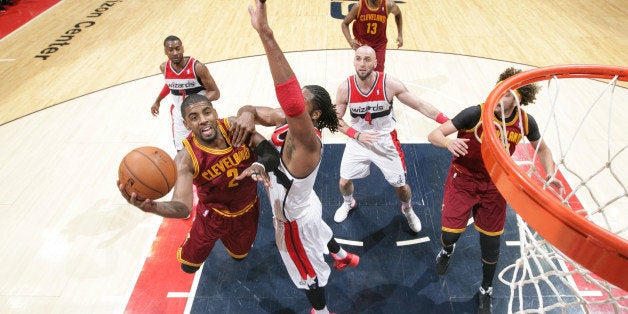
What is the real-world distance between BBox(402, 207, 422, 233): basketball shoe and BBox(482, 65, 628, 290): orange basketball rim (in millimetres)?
2163

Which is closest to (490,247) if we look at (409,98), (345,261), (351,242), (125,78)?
(345,261)

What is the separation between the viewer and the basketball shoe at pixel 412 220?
4.20 meters

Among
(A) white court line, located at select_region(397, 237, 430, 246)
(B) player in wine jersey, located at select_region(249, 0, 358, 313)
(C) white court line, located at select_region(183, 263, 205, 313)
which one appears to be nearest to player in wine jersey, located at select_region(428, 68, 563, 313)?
(A) white court line, located at select_region(397, 237, 430, 246)

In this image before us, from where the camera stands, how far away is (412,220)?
4215mm

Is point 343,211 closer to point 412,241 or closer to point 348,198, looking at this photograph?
point 348,198

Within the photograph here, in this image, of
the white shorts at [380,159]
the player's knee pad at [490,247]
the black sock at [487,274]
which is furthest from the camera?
the white shorts at [380,159]

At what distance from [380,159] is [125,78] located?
5457 millimetres

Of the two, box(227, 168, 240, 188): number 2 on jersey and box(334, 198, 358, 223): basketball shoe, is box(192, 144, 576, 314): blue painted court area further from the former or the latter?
box(227, 168, 240, 188): number 2 on jersey

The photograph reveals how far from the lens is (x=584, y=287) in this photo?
359 centimetres

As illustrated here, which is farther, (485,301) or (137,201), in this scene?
(485,301)

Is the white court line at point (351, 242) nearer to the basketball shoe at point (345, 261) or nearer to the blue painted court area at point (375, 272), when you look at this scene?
the blue painted court area at point (375, 272)

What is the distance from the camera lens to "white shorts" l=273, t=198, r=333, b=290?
2.95 m

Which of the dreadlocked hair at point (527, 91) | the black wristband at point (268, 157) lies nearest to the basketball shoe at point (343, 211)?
the black wristband at point (268, 157)

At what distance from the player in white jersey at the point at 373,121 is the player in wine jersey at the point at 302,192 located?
93 centimetres
